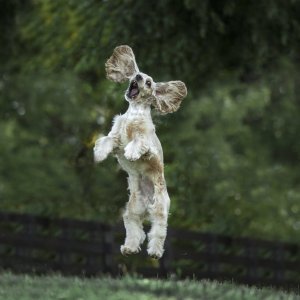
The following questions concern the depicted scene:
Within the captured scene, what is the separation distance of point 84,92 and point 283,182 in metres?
4.37

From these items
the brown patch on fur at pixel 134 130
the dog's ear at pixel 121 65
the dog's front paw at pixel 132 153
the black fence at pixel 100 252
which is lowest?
the black fence at pixel 100 252

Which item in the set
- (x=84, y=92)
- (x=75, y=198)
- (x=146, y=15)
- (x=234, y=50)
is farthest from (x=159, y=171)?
(x=84, y=92)

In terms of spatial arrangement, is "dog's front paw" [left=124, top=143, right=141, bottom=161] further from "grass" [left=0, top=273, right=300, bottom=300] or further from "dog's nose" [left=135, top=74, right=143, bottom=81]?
"grass" [left=0, top=273, right=300, bottom=300]

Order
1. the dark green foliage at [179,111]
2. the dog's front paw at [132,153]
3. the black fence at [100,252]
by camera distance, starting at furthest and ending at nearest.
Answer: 1. the black fence at [100,252]
2. the dark green foliage at [179,111]
3. the dog's front paw at [132,153]

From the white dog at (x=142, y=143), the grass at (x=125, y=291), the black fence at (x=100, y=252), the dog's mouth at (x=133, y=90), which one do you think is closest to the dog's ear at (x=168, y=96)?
the white dog at (x=142, y=143)

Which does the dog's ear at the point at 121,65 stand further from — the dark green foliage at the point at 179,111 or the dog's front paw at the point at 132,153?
the dark green foliage at the point at 179,111

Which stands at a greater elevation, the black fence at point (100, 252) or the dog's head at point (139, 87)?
the dog's head at point (139, 87)

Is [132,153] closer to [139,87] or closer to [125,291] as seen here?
[139,87]

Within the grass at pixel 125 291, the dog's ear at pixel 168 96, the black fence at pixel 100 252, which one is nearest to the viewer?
the dog's ear at pixel 168 96

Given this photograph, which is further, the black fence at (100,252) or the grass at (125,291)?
the black fence at (100,252)

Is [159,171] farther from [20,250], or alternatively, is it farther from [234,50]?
[20,250]

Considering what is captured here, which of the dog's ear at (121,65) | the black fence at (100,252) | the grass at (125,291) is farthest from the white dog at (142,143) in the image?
the black fence at (100,252)

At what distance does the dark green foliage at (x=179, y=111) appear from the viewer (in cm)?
1301

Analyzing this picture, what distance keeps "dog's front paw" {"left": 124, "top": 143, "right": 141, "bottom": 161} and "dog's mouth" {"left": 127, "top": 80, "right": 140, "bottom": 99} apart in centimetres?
27
